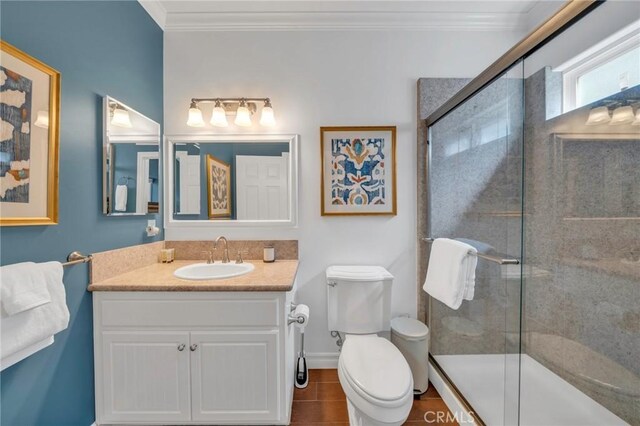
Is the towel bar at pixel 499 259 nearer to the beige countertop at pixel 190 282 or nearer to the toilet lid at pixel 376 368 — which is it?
the toilet lid at pixel 376 368

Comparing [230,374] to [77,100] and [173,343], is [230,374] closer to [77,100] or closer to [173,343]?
[173,343]

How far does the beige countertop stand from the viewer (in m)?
1.33

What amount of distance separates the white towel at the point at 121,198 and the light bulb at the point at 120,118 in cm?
35

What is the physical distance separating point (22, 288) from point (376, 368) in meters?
1.45

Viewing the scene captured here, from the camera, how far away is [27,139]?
1046 mm

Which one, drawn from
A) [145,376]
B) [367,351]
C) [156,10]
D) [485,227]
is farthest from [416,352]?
[156,10]

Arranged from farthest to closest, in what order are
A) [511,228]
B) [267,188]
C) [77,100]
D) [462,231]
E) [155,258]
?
[267,188] < [155,258] < [462,231] < [511,228] < [77,100]

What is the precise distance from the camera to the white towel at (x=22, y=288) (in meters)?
0.90

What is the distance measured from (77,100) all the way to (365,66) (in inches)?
69.2

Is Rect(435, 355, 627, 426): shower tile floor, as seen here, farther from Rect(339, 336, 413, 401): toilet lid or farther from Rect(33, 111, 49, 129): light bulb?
Rect(33, 111, 49, 129): light bulb

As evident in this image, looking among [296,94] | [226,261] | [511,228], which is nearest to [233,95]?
[296,94]

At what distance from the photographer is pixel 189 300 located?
4.45ft

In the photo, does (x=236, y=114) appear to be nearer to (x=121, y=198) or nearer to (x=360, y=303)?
(x=121, y=198)

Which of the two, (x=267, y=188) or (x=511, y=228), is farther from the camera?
(x=267, y=188)
